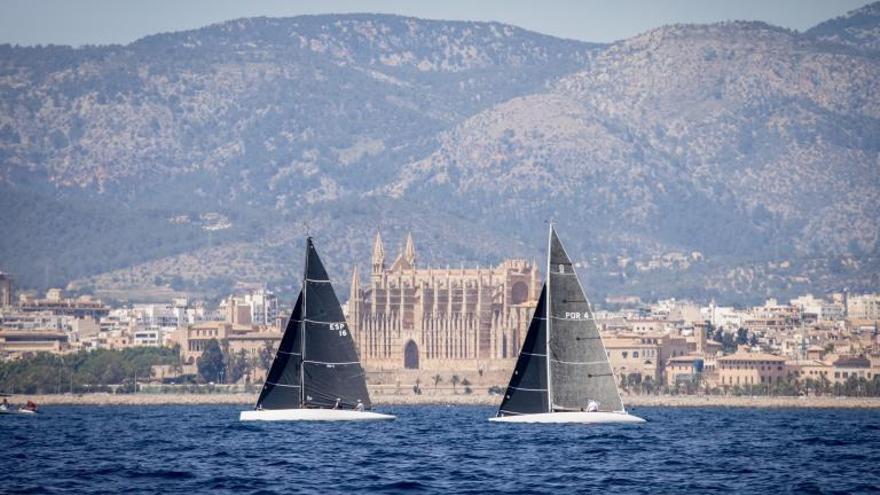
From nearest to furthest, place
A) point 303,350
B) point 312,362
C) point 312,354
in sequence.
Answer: point 303,350 < point 312,354 < point 312,362

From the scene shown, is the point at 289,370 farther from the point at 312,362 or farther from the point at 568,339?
the point at 568,339

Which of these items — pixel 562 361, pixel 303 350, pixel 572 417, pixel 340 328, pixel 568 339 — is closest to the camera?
pixel 568 339

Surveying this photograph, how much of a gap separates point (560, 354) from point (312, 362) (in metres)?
12.8

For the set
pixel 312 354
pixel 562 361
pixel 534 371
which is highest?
pixel 312 354

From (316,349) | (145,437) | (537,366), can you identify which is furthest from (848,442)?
(145,437)

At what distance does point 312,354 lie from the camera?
369ft

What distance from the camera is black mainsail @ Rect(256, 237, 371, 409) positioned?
11250 cm

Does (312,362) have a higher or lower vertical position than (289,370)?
higher

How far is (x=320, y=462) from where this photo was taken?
94125mm

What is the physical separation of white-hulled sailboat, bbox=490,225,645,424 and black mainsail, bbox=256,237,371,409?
31.8 feet

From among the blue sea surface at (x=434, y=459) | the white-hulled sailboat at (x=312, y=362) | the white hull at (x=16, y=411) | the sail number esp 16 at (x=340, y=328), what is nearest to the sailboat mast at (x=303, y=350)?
the white-hulled sailboat at (x=312, y=362)

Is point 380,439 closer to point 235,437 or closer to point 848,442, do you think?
point 235,437

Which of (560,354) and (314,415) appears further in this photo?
(314,415)

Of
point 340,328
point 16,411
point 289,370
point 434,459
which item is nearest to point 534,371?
point 434,459
